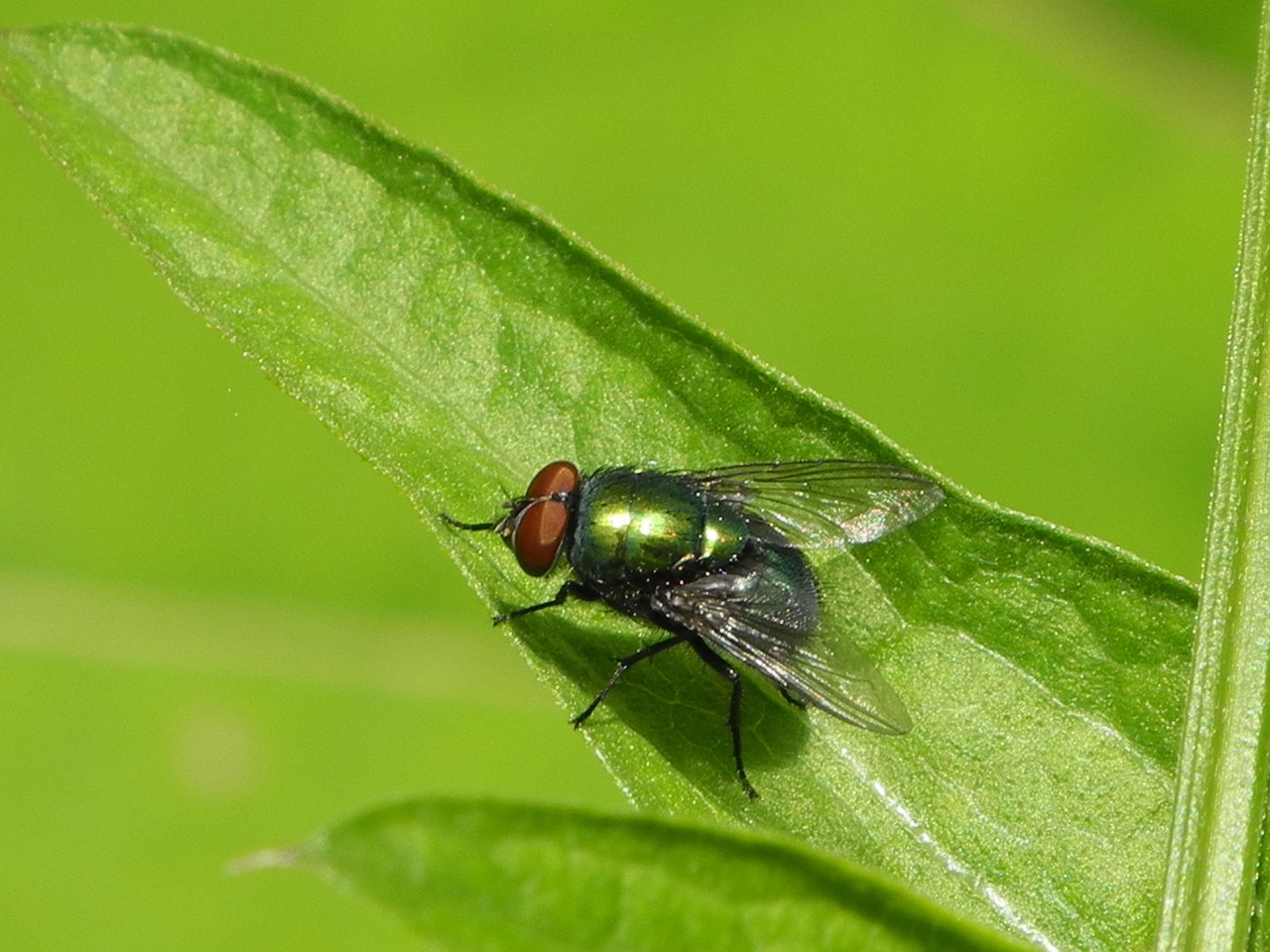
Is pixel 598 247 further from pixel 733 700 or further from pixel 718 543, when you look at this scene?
pixel 733 700

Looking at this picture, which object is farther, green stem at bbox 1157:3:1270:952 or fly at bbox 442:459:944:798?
fly at bbox 442:459:944:798

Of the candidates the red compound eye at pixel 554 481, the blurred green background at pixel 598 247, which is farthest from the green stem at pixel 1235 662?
the blurred green background at pixel 598 247

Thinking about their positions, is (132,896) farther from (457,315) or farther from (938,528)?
(938,528)

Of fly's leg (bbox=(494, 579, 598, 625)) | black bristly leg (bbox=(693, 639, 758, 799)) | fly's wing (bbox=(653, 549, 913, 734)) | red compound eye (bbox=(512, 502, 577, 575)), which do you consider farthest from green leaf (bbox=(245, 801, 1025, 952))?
red compound eye (bbox=(512, 502, 577, 575))

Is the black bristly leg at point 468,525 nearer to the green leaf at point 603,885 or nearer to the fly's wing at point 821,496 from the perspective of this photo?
the fly's wing at point 821,496

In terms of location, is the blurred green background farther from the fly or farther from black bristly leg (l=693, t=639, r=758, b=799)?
black bristly leg (l=693, t=639, r=758, b=799)

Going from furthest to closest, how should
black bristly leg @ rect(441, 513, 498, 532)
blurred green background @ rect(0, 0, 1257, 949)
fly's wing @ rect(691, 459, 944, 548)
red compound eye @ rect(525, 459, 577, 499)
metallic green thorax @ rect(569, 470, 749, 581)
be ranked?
blurred green background @ rect(0, 0, 1257, 949)
metallic green thorax @ rect(569, 470, 749, 581)
fly's wing @ rect(691, 459, 944, 548)
red compound eye @ rect(525, 459, 577, 499)
black bristly leg @ rect(441, 513, 498, 532)
